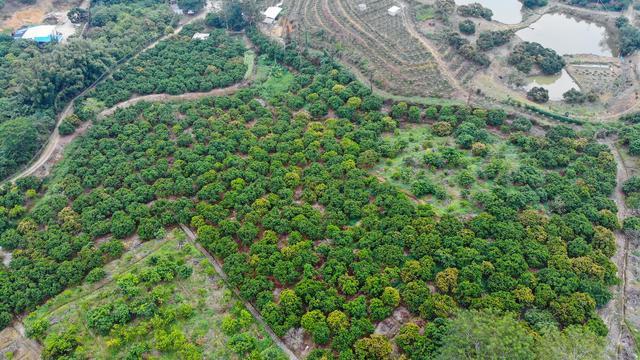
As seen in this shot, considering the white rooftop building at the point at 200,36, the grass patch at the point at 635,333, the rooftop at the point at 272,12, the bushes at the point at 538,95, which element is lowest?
the grass patch at the point at 635,333

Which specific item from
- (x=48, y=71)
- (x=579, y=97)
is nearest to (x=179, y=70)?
(x=48, y=71)

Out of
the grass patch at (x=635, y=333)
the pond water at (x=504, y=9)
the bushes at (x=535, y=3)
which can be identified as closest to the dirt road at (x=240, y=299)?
the grass patch at (x=635, y=333)

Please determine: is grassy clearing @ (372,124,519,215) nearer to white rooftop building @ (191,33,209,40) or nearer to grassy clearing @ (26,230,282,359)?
grassy clearing @ (26,230,282,359)

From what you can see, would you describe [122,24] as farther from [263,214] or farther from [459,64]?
[459,64]

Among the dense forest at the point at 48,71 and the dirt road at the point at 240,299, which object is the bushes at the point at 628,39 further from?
the dense forest at the point at 48,71

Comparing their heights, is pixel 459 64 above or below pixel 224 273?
above

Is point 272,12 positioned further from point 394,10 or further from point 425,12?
point 425,12

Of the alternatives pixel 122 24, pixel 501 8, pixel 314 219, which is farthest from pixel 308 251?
pixel 501 8
